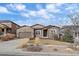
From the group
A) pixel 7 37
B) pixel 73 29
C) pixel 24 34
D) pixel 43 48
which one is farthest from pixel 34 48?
pixel 73 29

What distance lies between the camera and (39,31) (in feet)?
7.72

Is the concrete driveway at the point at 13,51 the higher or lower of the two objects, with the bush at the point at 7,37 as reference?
lower

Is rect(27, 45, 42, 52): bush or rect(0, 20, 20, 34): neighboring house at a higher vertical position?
rect(0, 20, 20, 34): neighboring house

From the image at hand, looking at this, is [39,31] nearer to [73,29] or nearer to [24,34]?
[24,34]

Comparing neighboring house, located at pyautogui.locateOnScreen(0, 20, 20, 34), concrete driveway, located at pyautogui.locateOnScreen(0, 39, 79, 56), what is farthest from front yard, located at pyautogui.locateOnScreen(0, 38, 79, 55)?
neighboring house, located at pyautogui.locateOnScreen(0, 20, 20, 34)

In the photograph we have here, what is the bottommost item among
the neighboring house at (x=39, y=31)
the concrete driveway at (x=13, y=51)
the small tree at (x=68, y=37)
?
the concrete driveway at (x=13, y=51)

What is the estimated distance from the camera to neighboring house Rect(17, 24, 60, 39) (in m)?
2.31

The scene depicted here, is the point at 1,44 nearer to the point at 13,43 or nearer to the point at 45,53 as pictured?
the point at 13,43

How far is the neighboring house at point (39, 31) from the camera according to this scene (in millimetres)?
2312

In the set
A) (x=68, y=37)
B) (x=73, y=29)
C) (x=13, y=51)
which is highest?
(x=73, y=29)

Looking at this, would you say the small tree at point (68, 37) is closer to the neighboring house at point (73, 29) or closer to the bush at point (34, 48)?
the neighboring house at point (73, 29)

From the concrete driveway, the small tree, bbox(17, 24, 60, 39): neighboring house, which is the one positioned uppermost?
bbox(17, 24, 60, 39): neighboring house

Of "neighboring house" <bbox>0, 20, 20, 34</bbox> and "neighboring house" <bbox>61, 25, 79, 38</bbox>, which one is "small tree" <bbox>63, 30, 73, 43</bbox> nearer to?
"neighboring house" <bbox>61, 25, 79, 38</bbox>

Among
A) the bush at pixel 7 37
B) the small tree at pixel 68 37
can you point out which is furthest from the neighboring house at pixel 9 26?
the small tree at pixel 68 37
